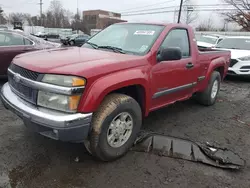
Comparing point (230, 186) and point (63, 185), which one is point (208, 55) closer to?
point (230, 186)

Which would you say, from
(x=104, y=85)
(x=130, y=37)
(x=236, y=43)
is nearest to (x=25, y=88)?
(x=104, y=85)

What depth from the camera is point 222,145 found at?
3732 mm

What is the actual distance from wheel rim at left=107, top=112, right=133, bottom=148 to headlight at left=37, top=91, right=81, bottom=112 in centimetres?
60

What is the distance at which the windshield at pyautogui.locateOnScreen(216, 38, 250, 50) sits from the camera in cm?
956

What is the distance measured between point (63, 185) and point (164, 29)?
2625mm

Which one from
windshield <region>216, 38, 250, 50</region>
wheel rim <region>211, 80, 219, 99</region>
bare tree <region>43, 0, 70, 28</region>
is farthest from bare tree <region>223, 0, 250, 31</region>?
bare tree <region>43, 0, 70, 28</region>

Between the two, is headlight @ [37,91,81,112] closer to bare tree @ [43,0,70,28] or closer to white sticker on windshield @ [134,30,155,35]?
white sticker on windshield @ [134,30,155,35]

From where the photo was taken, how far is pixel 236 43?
32.4 feet

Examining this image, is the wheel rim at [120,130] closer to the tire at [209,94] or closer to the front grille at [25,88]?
the front grille at [25,88]

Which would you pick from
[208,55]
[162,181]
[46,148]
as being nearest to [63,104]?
[46,148]

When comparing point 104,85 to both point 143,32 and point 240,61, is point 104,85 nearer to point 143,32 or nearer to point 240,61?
point 143,32

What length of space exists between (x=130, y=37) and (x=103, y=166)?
1.97 metres

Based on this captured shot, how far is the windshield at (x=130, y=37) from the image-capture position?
142 inches

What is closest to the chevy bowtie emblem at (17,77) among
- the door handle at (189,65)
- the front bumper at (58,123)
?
the front bumper at (58,123)
